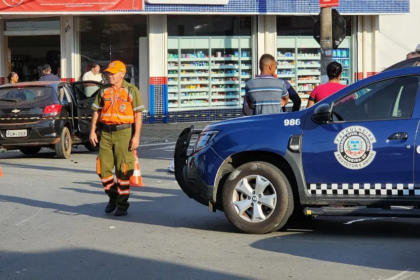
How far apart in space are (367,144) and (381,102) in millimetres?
455

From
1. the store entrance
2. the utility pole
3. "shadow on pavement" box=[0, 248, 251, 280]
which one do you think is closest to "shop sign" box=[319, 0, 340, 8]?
the utility pole

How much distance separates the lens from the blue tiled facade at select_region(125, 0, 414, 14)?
2317 cm

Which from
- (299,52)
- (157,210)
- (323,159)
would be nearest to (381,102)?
(323,159)

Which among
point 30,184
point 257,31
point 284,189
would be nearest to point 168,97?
point 257,31

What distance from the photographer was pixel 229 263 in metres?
6.99

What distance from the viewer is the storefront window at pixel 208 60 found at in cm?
2417

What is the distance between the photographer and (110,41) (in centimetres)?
2419

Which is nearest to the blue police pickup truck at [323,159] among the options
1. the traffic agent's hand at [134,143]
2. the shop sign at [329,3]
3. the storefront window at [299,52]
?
the traffic agent's hand at [134,143]

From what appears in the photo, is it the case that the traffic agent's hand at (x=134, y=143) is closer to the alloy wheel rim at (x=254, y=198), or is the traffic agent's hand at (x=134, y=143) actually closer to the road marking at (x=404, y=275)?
the alloy wheel rim at (x=254, y=198)

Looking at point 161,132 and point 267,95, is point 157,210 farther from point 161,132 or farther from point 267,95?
point 161,132


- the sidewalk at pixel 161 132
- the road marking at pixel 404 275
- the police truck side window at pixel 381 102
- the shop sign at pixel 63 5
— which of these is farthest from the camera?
the shop sign at pixel 63 5

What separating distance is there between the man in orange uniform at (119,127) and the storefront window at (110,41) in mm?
14600

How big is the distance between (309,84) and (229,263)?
63.8 ft

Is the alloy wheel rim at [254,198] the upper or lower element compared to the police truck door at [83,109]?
lower
